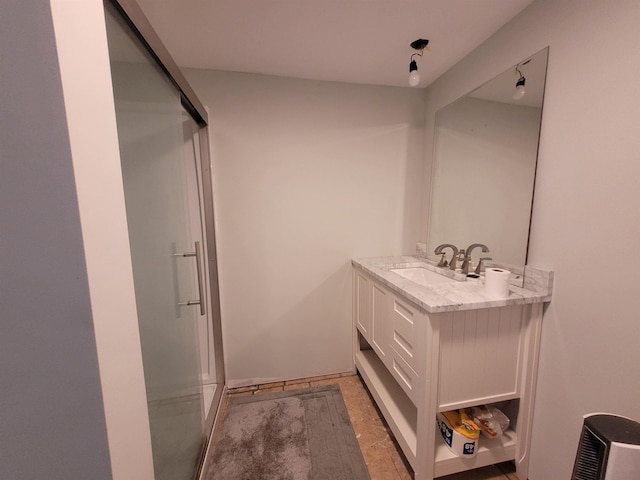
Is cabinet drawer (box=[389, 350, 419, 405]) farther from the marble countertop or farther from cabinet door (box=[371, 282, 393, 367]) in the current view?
the marble countertop

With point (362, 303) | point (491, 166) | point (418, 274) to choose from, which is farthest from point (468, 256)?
point (362, 303)

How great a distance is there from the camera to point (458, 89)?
5.28ft

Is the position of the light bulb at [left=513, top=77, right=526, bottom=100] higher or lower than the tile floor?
higher

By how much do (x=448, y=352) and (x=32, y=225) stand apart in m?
1.36

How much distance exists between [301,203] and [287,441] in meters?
1.51

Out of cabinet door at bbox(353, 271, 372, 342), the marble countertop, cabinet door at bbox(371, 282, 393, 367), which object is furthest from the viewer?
cabinet door at bbox(353, 271, 372, 342)

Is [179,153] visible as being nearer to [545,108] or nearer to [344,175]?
[344,175]

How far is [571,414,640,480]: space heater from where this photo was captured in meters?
0.59

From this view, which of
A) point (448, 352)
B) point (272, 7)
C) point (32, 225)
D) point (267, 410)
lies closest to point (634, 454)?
point (448, 352)

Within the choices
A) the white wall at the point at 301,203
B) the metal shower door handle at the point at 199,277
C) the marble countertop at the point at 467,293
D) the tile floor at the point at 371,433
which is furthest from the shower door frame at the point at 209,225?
the marble countertop at the point at 467,293

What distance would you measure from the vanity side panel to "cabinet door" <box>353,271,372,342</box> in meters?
0.63

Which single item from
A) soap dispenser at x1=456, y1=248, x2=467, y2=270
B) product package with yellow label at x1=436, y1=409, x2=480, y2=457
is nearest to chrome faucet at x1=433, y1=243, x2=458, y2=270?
soap dispenser at x1=456, y1=248, x2=467, y2=270

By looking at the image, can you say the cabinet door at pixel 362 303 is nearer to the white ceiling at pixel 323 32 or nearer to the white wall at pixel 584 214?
the white wall at pixel 584 214

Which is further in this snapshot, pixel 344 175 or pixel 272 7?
pixel 344 175
